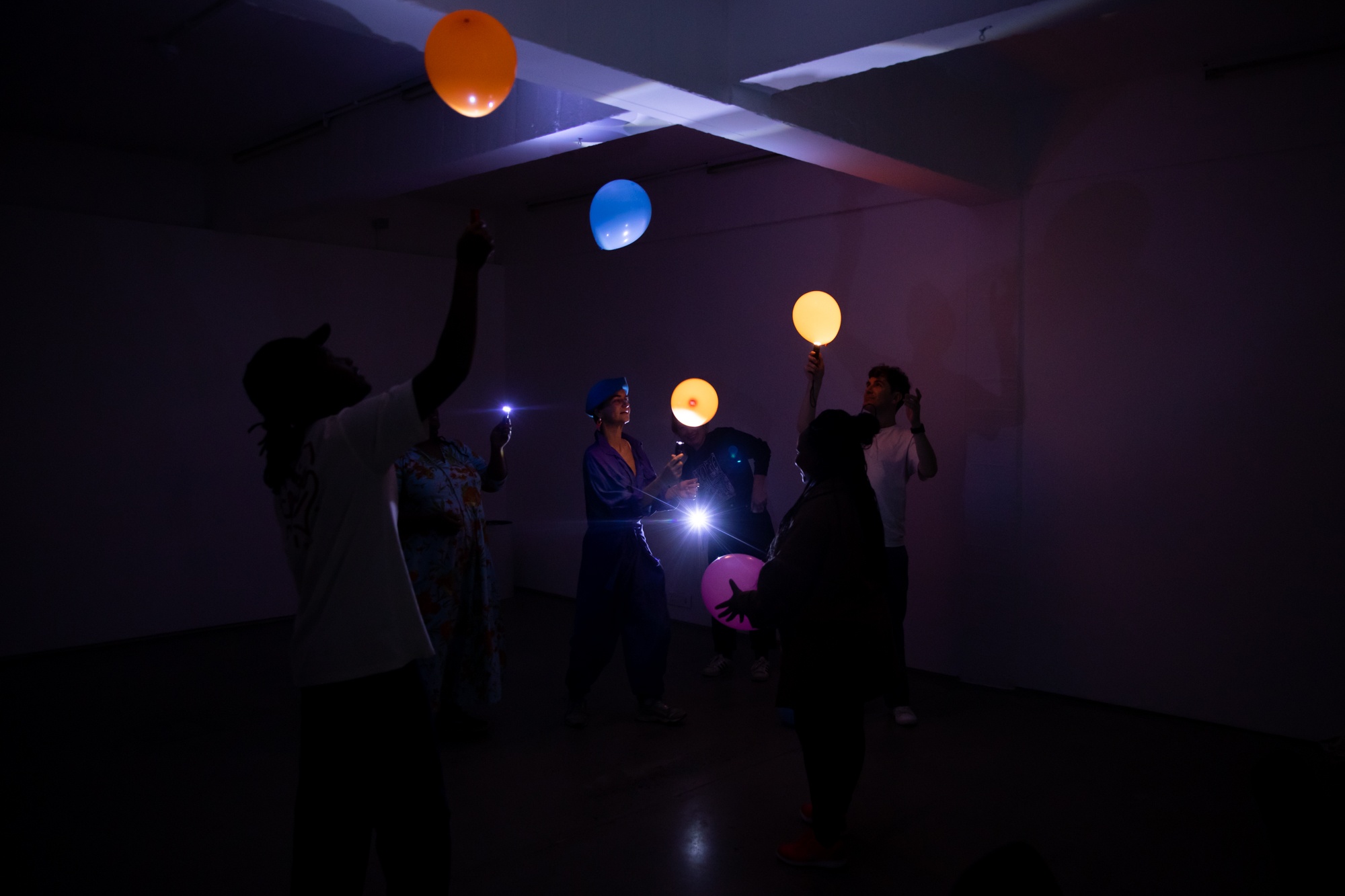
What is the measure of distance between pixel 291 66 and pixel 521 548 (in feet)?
13.5

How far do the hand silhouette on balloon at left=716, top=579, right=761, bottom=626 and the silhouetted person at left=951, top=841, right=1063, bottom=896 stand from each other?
4.90 ft

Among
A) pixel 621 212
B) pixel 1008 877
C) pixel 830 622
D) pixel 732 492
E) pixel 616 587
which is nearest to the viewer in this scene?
pixel 1008 877

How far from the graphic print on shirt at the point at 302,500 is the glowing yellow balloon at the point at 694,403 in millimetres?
2526

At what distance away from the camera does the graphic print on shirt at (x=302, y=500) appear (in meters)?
1.73

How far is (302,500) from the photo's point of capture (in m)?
1.75

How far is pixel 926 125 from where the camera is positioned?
3.99 meters

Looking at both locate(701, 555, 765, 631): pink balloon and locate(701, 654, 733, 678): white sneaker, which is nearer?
locate(701, 555, 765, 631): pink balloon

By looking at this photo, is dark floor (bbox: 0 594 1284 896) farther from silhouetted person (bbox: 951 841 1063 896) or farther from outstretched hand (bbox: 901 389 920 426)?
silhouetted person (bbox: 951 841 1063 896)

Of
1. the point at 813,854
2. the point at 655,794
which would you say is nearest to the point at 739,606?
the point at 813,854

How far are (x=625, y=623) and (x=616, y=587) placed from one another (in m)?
0.17

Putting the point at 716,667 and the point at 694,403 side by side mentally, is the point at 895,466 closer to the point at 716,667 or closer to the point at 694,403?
the point at 694,403

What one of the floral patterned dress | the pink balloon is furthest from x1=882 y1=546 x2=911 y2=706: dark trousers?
the floral patterned dress

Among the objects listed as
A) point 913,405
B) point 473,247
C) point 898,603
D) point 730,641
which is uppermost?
point 473,247

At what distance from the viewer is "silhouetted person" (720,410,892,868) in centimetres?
264
